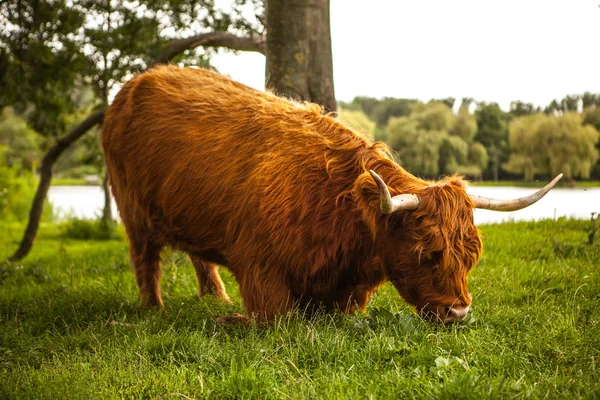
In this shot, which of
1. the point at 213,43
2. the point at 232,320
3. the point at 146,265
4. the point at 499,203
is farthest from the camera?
the point at 213,43

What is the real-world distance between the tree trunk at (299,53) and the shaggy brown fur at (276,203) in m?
0.89

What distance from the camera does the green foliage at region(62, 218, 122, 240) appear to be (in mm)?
12328

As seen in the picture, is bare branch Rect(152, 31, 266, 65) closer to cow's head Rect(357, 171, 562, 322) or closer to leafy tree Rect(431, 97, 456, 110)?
cow's head Rect(357, 171, 562, 322)

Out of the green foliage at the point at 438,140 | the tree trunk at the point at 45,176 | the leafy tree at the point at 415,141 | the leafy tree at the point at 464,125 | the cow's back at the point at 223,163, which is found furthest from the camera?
the leafy tree at the point at 464,125

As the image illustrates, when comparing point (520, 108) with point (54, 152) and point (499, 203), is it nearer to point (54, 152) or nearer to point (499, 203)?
point (499, 203)

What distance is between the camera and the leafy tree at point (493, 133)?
29.1 feet

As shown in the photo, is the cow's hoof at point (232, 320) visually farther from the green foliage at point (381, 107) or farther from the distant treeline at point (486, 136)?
the green foliage at point (381, 107)

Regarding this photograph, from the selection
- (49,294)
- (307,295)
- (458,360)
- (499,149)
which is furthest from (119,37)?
(458,360)

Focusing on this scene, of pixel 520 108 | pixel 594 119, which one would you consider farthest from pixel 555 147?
pixel 520 108

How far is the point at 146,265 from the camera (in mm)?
5324

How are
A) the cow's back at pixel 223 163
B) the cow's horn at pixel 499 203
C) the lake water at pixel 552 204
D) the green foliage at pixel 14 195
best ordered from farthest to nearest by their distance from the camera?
the green foliage at pixel 14 195 → the lake water at pixel 552 204 → the cow's back at pixel 223 163 → the cow's horn at pixel 499 203

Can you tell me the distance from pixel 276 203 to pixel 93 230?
30.7 feet

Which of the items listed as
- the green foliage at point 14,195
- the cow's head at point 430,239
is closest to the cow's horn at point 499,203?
the cow's head at point 430,239

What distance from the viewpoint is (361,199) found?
12.4ft
